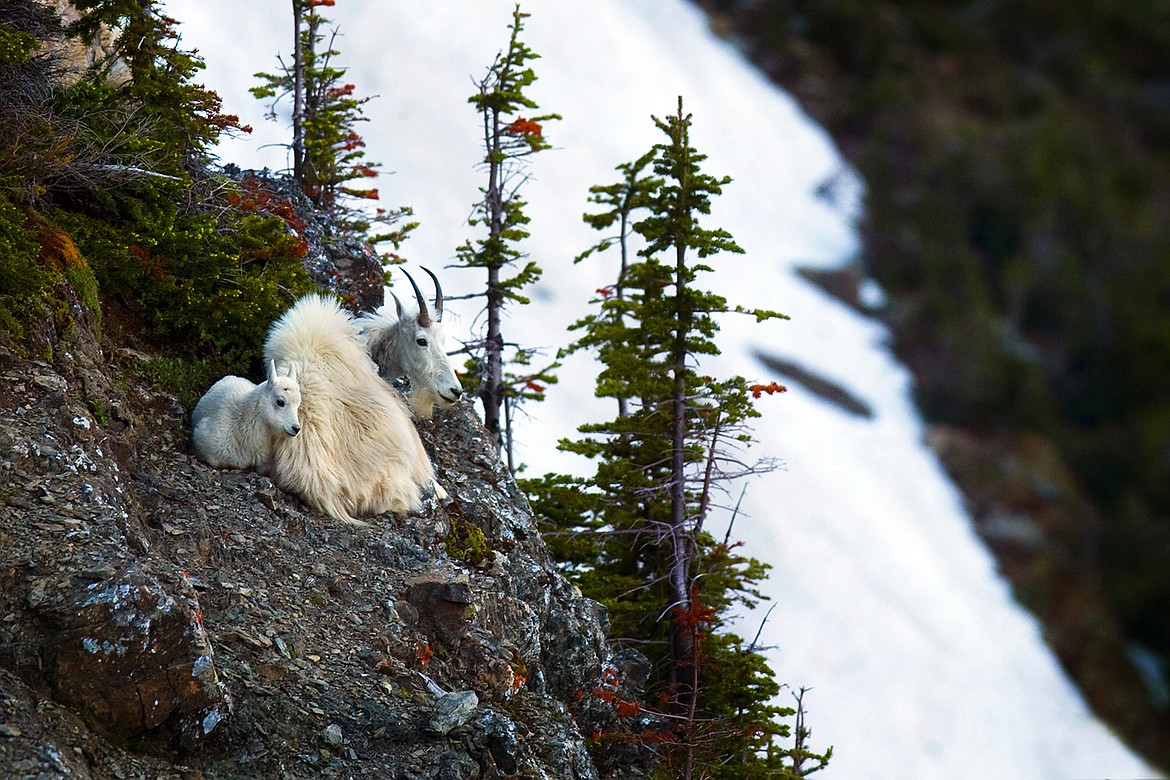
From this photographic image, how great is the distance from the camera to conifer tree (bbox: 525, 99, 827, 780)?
43.7 ft

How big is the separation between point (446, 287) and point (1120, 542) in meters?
30.5

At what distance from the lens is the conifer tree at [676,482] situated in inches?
525

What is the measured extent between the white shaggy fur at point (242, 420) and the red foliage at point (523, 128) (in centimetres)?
1221

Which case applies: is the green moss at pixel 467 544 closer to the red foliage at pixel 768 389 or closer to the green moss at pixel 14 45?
the red foliage at pixel 768 389

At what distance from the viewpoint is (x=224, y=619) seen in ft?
22.7

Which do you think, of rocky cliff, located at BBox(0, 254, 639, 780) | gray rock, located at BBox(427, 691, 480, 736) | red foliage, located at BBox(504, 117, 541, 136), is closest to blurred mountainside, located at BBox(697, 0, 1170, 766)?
rocky cliff, located at BBox(0, 254, 639, 780)

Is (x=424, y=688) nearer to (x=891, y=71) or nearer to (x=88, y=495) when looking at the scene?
(x=88, y=495)

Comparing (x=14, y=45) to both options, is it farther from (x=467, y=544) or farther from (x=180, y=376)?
(x=467, y=544)

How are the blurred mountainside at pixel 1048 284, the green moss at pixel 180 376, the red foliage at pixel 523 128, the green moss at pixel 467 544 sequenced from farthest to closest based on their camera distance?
the red foliage at pixel 523 128 < the green moss at pixel 467 544 < the green moss at pixel 180 376 < the blurred mountainside at pixel 1048 284

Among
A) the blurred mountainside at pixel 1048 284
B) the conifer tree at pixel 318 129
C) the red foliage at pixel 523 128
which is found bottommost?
the blurred mountainside at pixel 1048 284

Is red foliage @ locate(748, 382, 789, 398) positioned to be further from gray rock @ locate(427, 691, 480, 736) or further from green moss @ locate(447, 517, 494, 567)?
gray rock @ locate(427, 691, 480, 736)

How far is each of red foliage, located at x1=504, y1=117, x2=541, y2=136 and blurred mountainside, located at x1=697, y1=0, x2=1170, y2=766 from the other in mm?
Answer: 18568

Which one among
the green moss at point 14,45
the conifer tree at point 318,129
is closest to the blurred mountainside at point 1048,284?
the green moss at point 14,45

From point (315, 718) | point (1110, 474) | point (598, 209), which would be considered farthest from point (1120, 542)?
point (598, 209)
